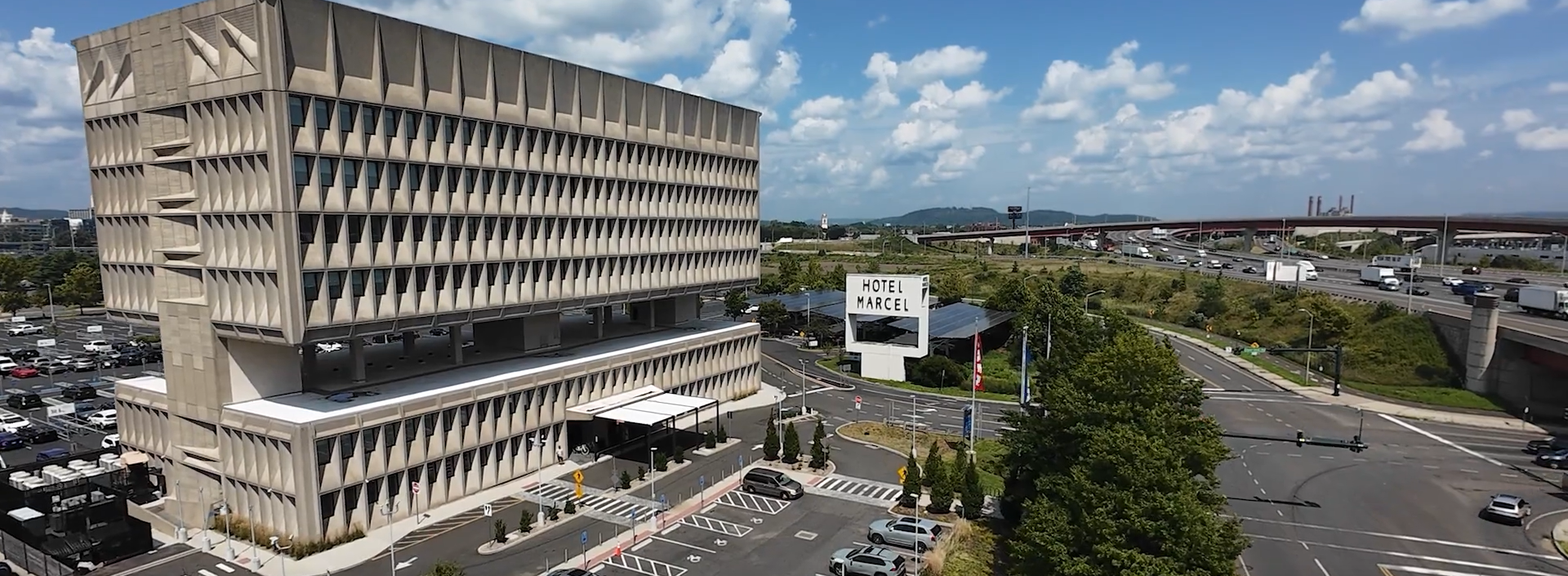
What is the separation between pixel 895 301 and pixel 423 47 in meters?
55.6

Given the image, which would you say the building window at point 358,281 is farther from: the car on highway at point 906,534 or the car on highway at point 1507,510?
the car on highway at point 1507,510

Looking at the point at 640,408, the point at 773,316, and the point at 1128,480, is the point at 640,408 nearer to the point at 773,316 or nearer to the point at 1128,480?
the point at 1128,480

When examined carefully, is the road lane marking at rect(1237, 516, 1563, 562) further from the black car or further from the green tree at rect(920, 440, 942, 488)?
the black car

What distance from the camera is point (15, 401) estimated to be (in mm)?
75125

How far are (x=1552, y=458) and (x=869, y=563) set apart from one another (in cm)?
5509

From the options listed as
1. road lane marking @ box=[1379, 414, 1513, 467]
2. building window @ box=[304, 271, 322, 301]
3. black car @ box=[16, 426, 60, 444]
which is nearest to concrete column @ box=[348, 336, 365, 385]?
building window @ box=[304, 271, 322, 301]

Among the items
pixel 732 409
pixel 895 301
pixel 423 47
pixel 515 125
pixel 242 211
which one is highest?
pixel 423 47

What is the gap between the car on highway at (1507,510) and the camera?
144 feet

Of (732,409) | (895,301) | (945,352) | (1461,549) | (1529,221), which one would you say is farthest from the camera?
(1529,221)

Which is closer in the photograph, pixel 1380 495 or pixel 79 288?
pixel 1380 495

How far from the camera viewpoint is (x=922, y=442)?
61469 millimetres

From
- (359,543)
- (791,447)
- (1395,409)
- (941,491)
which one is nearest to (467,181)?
(359,543)

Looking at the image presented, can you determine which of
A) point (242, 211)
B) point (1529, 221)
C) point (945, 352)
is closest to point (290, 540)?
point (242, 211)

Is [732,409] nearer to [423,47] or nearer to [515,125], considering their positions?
[515,125]
